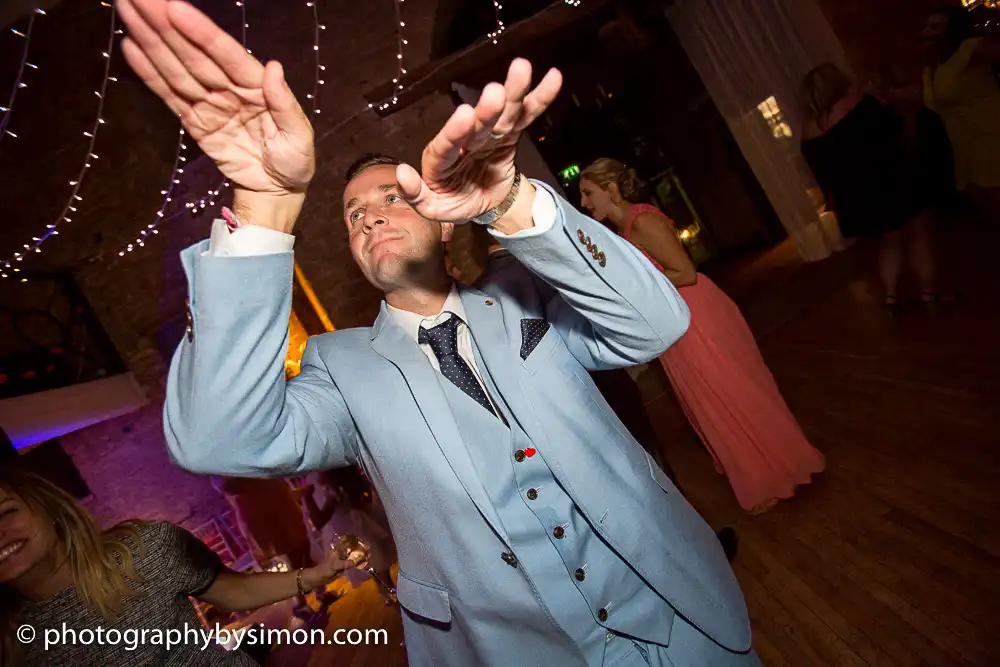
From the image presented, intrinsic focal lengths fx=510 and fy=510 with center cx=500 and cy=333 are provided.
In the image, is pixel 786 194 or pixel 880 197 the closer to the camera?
pixel 880 197

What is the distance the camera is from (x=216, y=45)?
2.54 ft

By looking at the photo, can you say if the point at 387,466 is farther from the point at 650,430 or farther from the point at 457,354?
the point at 650,430

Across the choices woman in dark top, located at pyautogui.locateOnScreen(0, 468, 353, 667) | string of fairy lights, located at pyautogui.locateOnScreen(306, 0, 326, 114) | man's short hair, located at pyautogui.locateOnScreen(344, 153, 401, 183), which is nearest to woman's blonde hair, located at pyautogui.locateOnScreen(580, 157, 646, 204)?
man's short hair, located at pyautogui.locateOnScreen(344, 153, 401, 183)

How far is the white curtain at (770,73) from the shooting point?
564 cm

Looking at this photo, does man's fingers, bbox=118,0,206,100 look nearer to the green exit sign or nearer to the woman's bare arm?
the woman's bare arm

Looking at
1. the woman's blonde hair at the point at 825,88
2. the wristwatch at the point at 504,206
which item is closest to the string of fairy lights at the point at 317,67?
the woman's blonde hair at the point at 825,88

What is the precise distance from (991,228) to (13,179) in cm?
917

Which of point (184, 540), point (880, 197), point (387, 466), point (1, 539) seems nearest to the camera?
point (387, 466)

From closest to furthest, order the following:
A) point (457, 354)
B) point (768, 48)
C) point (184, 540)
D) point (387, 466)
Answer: point (387, 466), point (457, 354), point (184, 540), point (768, 48)

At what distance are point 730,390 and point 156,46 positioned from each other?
264cm

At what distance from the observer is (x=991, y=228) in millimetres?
4508

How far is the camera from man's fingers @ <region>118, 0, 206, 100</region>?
75 centimetres

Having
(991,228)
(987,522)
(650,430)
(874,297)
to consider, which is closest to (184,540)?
(650,430)

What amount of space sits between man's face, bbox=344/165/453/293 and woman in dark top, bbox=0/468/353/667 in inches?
49.7
